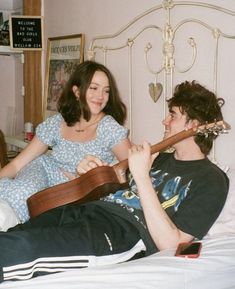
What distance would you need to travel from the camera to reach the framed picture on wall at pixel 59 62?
2826 mm

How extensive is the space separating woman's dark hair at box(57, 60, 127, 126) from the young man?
63 cm

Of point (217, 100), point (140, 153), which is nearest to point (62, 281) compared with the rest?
point (140, 153)

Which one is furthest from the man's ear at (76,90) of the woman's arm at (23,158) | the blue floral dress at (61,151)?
the woman's arm at (23,158)

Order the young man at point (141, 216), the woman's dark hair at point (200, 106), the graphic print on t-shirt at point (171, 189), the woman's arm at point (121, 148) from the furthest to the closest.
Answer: the woman's arm at point (121, 148) → the woman's dark hair at point (200, 106) → the graphic print on t-shirt at point (171, 189) → the young man at point (141, 216)

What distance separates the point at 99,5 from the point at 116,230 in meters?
1.68

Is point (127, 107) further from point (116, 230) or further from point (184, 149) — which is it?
point (116, 230)

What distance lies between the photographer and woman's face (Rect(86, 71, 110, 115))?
2217mm

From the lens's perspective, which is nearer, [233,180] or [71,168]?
[233,180]

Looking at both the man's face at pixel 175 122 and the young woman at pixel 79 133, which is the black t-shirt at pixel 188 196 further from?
the young woman at pixel 79 133

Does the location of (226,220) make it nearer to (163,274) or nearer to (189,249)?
(189,249)

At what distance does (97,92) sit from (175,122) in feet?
2.27

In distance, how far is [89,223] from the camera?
141 cm

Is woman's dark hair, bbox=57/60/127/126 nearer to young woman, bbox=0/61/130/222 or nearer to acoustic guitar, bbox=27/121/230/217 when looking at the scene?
young woman, bbox=0/61/130/222

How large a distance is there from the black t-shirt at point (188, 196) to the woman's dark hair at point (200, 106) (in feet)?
0.27
